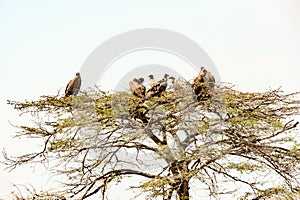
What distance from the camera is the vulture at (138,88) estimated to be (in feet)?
27.2

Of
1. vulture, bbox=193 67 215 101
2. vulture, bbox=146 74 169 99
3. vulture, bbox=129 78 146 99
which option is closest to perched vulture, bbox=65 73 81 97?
vulture, bbox=129 78 146 99

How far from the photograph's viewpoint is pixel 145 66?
10977 mm

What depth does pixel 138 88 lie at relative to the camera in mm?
8406

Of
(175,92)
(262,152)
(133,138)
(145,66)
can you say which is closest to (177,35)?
(145,66)

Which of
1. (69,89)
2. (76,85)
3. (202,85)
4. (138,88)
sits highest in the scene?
(76,85)

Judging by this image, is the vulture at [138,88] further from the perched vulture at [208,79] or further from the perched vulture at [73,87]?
the perched vulture at [73,87]

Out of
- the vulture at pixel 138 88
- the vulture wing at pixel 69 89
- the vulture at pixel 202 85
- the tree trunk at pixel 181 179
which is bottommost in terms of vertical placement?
the tree trunk at pixel 181 179

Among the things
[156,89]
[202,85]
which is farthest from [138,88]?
[202,85]

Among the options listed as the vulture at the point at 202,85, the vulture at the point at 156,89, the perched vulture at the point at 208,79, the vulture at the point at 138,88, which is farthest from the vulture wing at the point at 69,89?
the perched vulture at the point at 208,79

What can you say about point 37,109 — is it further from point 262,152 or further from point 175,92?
point 262,152

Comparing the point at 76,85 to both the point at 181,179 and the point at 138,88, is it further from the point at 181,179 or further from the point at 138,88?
the point at 181,179

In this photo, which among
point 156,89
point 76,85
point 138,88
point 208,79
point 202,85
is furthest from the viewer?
point 76,85

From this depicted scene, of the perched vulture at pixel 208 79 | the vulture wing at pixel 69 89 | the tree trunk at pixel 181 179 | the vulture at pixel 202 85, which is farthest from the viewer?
the vulture wing at pixel 69 89

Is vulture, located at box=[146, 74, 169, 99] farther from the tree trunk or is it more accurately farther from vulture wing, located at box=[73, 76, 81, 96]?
vulture wing, located at box=[73, 76, 81, 96]
